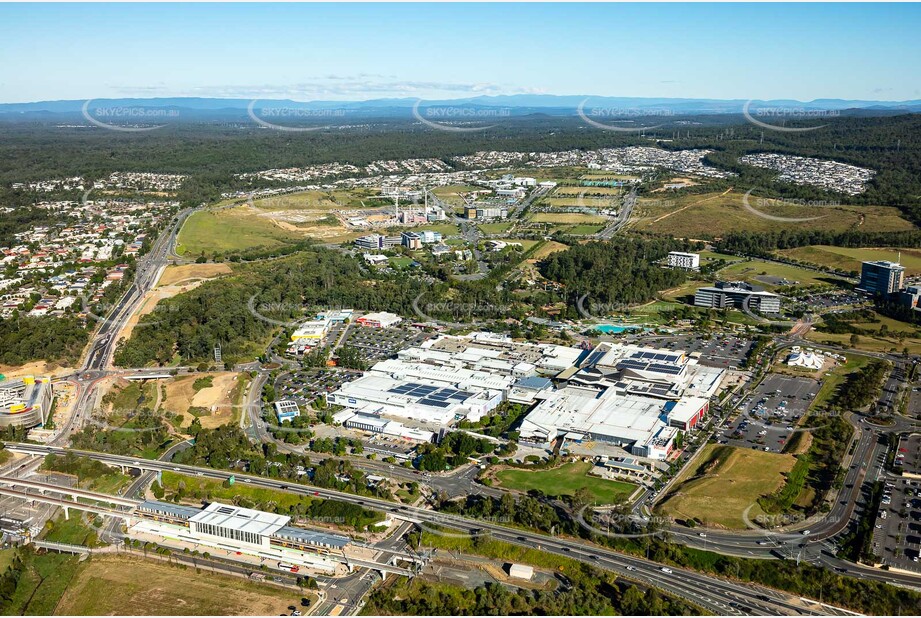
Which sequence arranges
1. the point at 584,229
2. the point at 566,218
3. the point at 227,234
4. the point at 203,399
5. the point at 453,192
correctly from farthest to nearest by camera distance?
the point at 453,192, the point at 566,218, the point at 584,229, the point at 227,234, the point at 203,399

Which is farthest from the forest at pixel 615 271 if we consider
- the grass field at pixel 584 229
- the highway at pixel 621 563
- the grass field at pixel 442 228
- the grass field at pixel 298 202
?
the grass field at pixel 298 202

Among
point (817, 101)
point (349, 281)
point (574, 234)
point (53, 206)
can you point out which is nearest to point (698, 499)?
point (349, 281)

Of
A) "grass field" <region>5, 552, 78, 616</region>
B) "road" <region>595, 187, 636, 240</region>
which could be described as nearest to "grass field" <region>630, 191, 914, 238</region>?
"road" <region>595, 187, 636, 240</region>

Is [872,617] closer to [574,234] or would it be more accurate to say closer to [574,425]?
[574,425]

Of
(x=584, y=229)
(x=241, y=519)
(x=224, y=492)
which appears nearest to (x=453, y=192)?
(x=584, y=229)

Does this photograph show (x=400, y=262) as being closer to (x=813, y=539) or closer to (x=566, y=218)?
(x=566, y=218)

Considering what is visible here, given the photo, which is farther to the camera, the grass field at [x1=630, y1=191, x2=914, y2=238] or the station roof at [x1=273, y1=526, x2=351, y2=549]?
the grass field at [x1=630, y1=191, x2=914, y2=238]

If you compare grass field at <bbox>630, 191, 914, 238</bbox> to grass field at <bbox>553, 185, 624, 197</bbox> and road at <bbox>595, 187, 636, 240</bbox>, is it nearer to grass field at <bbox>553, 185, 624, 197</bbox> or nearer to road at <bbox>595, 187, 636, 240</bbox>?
road at <bbox>595, 187, 636, 240</bbox>
